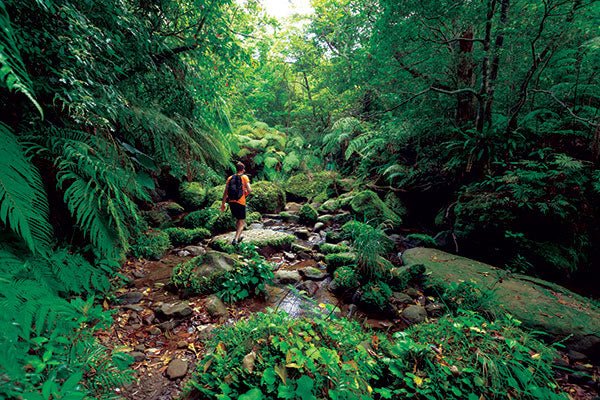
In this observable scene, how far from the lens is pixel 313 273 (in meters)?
3.82

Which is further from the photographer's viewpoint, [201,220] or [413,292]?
[201,220]

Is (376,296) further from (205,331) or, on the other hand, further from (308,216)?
(308,216)

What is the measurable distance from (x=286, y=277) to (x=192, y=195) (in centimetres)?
520

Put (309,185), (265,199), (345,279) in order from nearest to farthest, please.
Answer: (345,279) < (265,199) < (309,185)

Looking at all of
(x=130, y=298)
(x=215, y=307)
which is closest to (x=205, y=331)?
(x=215, y=307)

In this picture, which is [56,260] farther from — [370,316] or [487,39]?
[487,39]

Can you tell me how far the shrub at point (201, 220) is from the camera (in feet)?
19.1

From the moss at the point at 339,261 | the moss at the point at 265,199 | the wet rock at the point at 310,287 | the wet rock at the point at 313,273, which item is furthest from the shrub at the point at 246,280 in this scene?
the moss at the point at 265,199

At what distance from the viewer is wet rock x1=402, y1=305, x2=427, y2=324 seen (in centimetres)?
269

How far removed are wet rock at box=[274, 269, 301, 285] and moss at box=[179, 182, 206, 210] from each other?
15.9 feet

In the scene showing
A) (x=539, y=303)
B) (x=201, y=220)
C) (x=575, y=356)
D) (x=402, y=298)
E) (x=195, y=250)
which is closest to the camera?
(x=575, y=356)

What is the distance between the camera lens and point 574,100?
4.42m

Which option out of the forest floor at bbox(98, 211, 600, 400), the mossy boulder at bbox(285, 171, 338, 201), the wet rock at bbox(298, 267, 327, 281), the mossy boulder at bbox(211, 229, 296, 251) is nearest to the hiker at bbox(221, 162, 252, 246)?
the mossy boulder at bbox(211, 229, 296, 251)

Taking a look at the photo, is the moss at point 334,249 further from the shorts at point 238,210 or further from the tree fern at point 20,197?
the tree fern at point 20,197
